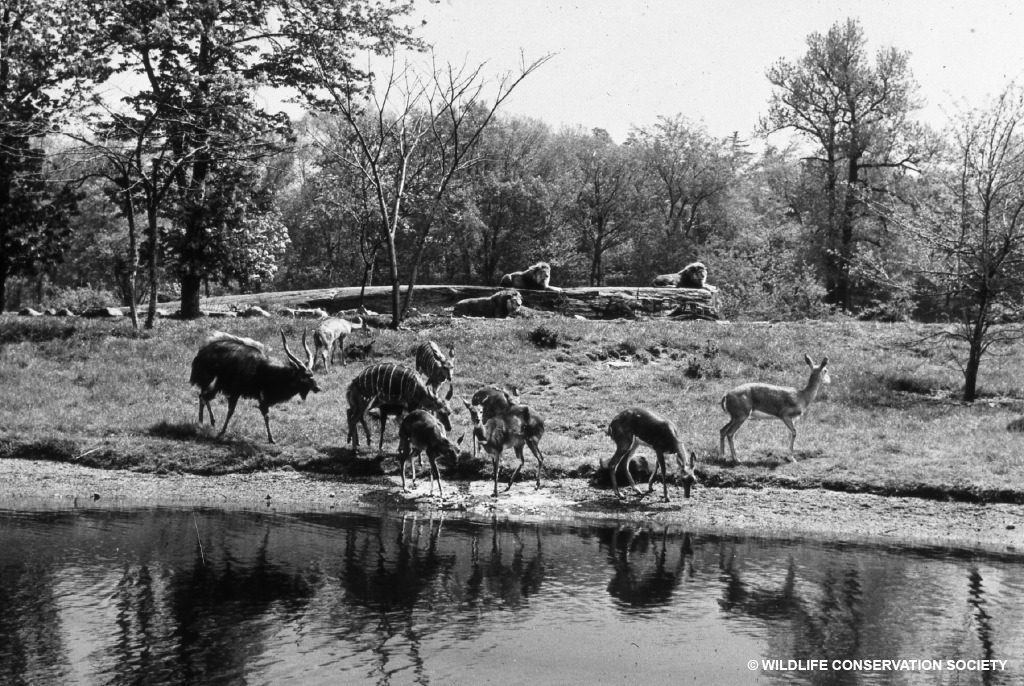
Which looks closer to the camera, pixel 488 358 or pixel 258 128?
pixel 488 358

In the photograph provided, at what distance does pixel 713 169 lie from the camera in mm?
65500

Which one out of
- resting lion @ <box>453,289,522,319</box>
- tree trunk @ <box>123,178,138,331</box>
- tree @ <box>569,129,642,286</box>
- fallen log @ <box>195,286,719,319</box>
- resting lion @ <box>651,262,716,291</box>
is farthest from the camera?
tree @ <box>569,129,642,286</box>

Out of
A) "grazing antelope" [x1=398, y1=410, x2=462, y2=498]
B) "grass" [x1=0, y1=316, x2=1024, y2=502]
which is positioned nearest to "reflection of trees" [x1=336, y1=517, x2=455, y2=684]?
"grazing antelope" [x1=398, y1=410, x2=462, y2=498]

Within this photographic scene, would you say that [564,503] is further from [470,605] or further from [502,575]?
[470,605]

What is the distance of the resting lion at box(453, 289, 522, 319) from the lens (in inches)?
1221

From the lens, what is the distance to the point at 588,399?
21.5m

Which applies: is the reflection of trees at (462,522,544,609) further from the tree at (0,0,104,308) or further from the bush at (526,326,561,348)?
the tree at (0,0,104,308)

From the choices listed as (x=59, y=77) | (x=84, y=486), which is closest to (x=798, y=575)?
(x=84, y=486)

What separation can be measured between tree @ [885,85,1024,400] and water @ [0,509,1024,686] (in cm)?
1110

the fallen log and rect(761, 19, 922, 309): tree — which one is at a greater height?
rect(761, 19, 922, 309): tree

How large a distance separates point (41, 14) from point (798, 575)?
25332 millimetres

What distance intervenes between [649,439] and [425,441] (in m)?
3.40

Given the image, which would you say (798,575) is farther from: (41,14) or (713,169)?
(713,169)

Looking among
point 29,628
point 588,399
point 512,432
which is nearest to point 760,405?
point 512,432
